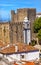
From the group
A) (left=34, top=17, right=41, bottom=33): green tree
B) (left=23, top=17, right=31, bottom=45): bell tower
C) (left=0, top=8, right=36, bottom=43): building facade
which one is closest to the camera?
(left=23, top=17, right=31, bottom=45): bell tower

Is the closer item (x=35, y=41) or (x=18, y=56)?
(x=18, y=56)

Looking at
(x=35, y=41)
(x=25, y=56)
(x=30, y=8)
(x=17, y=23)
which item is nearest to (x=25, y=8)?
(x=30, y=8)

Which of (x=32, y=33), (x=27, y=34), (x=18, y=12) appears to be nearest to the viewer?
(x=27, y=34)

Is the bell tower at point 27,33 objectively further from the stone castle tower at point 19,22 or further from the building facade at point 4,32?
the building facade at point 4,32

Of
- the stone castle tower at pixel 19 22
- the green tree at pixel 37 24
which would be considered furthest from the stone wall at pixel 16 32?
the green tree at pixel 37 24

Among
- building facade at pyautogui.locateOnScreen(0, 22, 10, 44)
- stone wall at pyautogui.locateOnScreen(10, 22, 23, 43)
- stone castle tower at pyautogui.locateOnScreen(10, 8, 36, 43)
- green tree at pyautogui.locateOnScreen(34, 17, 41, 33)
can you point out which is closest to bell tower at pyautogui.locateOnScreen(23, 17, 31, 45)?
stone castle tower at pyautogui.locateOnScreen(10, 8, 36, 43)

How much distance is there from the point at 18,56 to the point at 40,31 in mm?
10789

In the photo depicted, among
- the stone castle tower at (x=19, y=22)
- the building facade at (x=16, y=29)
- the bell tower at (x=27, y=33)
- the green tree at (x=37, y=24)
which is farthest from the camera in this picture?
the green tree at (x=37, y=24)

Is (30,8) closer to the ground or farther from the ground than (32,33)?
farther from the ground

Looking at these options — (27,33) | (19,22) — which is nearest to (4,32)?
(19,22)

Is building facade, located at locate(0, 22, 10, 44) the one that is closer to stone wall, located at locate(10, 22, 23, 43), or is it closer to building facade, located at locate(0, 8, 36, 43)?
building facade, located at locate(0, 8, 36, 43)

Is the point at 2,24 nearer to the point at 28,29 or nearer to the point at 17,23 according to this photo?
the point at 17,23

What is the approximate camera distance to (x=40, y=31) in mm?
29859

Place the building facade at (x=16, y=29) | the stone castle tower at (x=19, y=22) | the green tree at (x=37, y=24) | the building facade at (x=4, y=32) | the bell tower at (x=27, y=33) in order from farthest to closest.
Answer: the building facade at (x=4, y=32) → the green tree at (x=37, y=24) → the stone castle tower at (x=19, y=22) → the building facade at (x=16, y=29) → the bell tower at (x=27, y=33)
